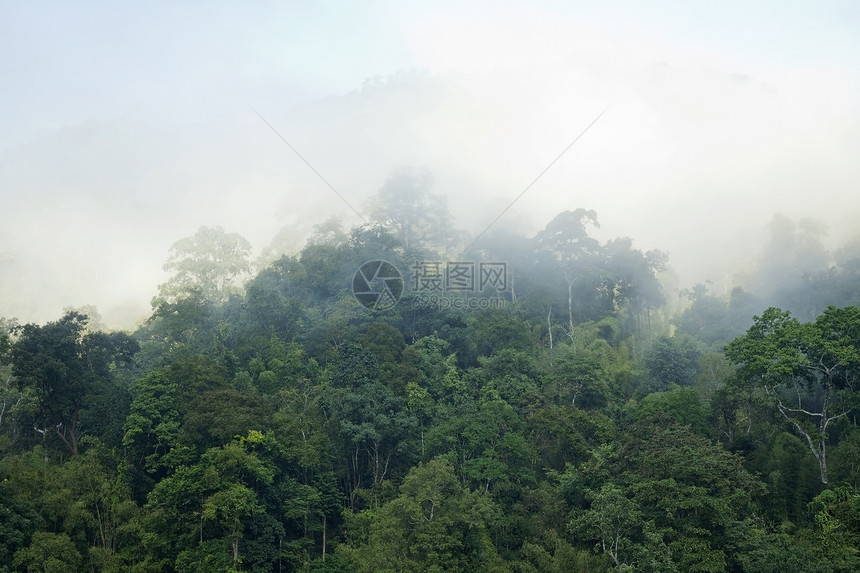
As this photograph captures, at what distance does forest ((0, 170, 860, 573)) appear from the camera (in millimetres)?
20688

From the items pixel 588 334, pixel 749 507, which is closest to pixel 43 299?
pixel 588 334

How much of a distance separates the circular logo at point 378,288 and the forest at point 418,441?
0.31 ft

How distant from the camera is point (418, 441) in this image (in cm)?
2723

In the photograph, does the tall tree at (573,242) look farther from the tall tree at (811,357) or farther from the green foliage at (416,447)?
the tall tree at (811,357)

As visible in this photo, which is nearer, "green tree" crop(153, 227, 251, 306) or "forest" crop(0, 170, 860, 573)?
"forest" crop(0, 170, 860, 573)

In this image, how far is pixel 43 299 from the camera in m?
52.9

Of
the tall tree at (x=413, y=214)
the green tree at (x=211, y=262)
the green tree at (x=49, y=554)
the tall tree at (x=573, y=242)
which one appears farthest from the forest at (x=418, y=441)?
the tall tree at (x=413, y=214)

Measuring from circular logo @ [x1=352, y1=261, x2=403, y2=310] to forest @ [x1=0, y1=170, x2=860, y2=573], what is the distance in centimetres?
10

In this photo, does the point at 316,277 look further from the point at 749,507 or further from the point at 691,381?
the point at 749,507

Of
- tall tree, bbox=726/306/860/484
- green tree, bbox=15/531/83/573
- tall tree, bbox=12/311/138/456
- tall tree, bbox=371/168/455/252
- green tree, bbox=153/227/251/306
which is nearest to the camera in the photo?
green tree, bbox=15/531/83/573

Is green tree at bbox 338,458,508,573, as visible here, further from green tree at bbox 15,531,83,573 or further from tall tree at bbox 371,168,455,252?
tall tree at bbox 371,168,455,252

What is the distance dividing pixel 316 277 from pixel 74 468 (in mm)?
18389

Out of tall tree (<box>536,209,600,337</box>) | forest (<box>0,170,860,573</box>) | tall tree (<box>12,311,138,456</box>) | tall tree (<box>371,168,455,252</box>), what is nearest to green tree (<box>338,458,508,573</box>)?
forest (<box>0,170,860,573</box>)

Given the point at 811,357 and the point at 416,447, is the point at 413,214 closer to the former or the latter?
the point at 416,447
